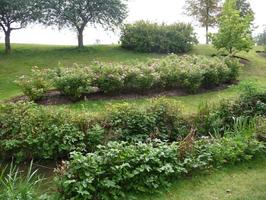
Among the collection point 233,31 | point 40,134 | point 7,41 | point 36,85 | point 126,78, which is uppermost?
point 233,31

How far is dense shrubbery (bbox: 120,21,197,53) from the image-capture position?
16719 millimetres

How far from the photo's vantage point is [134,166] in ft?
15.9

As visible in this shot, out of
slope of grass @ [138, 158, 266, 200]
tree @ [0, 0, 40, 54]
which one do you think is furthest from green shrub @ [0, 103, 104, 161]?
tree @ [0, 0, 40, 54]

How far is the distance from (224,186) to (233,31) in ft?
34.8

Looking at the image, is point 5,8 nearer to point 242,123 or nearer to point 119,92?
point 119,92

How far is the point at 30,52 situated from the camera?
16281mm

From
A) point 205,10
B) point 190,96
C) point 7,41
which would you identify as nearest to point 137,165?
point 190,96

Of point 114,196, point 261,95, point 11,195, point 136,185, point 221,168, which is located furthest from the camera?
point 261,95

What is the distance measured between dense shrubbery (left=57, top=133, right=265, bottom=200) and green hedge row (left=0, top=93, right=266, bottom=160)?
69 cm

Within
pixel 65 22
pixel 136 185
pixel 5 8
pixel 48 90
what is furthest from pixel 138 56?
pixel 136 185

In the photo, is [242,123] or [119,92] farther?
[119,92]

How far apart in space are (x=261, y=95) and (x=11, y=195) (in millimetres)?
5778

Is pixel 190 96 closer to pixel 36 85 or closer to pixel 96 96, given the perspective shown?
pixel 96 96

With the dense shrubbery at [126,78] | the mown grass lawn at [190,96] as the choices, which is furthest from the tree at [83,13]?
the dense shrubbery at [126,78]
